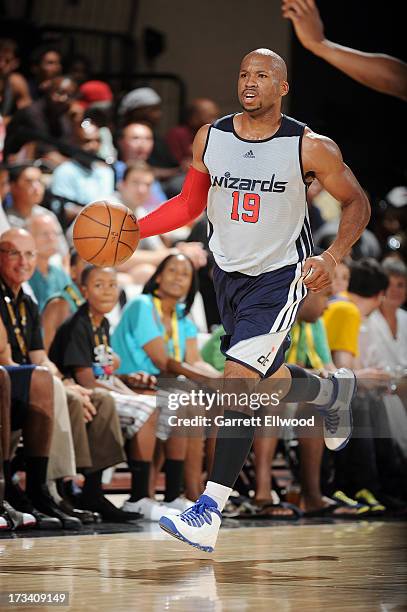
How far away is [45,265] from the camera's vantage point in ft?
21.8

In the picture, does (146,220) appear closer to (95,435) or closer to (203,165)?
(203,165)

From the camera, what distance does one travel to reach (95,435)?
17.7 ft

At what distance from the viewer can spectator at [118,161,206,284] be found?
291 inches

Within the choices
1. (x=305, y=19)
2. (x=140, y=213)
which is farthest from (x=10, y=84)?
(x=305, y=19)

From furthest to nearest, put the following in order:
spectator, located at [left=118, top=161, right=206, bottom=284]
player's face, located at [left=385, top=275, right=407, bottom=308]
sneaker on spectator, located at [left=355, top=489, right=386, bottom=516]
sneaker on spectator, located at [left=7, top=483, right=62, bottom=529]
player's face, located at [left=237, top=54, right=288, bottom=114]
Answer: player's face, located at [left=385, top=275, right=407, bottom=308] → spectator, located at [left=118, top=161, right=206, bottom=284] → sneaker on spectator, located at [left=355, top=489, right=386, bottom=516] → sneaker on spectator, located at [left=7, top=483, right=62, bottom=529] → player's face, located at [left=237, top=54, right=288, bottom=114]

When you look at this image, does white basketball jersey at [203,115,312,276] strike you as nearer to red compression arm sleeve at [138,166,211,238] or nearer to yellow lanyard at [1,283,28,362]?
red compression arm sleeve at [138,166,211,238]

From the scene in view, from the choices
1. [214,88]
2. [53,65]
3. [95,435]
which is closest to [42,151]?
[53,65]

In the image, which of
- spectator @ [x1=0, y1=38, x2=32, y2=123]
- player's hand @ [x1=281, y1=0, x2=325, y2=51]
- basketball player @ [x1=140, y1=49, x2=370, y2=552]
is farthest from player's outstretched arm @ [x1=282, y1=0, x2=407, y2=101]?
spectator @ [x1=0, y1=38, x2=32, y2=123]

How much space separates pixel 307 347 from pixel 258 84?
100 inches

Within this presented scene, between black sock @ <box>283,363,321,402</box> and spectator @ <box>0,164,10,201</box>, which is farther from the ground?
Result: spectator @ <box>0,164,10,201</box>

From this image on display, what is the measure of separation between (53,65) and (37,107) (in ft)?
3.65

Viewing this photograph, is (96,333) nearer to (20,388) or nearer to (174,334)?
(174,334)

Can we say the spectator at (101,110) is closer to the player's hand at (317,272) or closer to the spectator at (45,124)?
the spectator at (45,124)

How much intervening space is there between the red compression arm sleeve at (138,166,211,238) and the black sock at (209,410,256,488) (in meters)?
0.94
